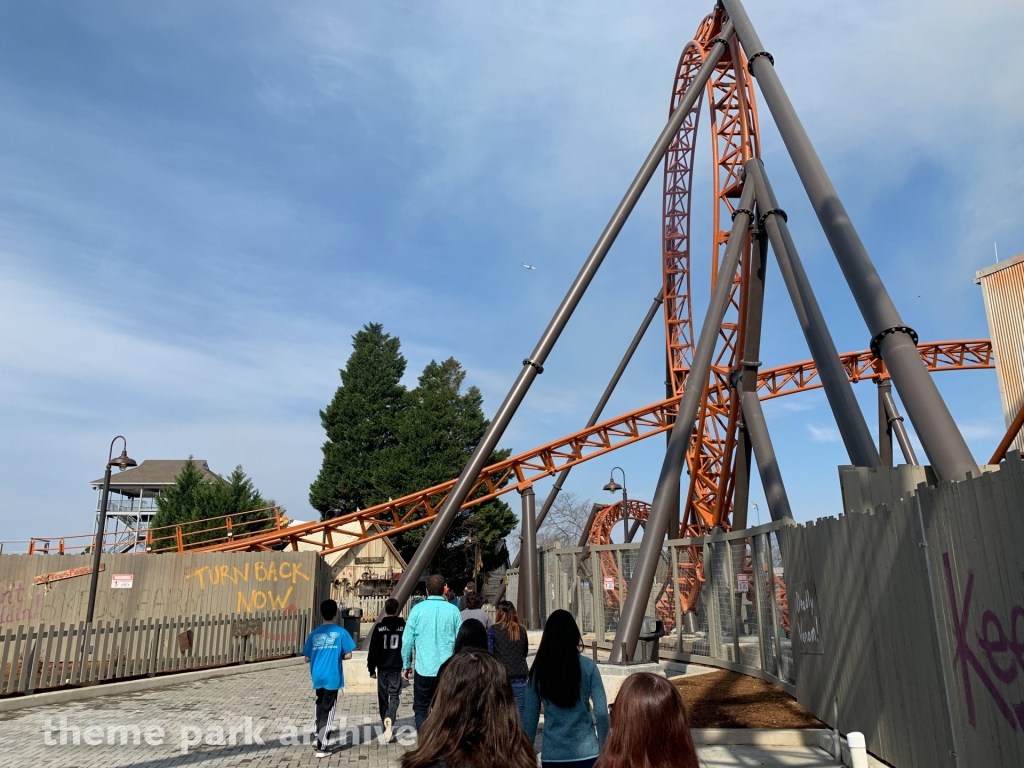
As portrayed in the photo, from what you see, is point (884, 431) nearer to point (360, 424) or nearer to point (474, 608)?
point (474, 608)

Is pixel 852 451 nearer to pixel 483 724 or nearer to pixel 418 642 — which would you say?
pixel 418 642

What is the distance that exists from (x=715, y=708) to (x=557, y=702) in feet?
18.2

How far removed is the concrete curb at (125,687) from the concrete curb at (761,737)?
31.3 ft

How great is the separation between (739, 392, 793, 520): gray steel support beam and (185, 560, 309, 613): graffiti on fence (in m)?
12.0

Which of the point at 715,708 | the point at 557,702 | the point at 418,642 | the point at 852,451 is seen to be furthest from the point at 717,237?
the point at 557,702

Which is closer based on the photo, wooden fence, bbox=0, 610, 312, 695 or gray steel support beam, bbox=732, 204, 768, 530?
wooden fence, bbox=0, 610, 312, 695

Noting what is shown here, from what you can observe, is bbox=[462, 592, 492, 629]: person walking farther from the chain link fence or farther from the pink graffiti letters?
the pink graffiti letters

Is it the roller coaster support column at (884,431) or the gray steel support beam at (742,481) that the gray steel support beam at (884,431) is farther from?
the gray steel support beam at (742,481)

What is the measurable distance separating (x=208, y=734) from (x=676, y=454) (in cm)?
800

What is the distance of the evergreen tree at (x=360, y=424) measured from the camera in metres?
43.7

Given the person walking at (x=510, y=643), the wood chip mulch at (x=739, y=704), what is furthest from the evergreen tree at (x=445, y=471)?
the person walking at (x=510, y=643)

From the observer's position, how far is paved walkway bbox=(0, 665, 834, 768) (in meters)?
7.05

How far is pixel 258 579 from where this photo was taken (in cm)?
1872

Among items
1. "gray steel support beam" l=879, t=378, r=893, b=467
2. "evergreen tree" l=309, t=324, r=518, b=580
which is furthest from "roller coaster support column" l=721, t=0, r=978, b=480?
"evergreen tree" l=309, t=324, r=518, b=580
